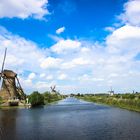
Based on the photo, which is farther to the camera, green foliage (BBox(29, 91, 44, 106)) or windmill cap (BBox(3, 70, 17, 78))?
green foliage (BBox(29, 91, 44, 106))

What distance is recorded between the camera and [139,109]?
64250mm

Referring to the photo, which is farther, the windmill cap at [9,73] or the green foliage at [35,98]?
the green foliage at [35,98]

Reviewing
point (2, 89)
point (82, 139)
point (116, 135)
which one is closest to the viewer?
point (82, 139)

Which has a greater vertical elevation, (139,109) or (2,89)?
(2,89)

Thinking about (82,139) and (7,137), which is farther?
(7,137)

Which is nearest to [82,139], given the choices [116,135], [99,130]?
[116,135]

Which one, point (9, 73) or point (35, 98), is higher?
point (9, 73)

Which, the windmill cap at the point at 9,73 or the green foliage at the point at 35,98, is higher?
the windmill cap at the point at 9,73

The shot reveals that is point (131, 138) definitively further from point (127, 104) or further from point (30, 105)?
point (30, 105)

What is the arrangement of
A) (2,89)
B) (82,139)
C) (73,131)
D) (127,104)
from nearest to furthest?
(82,139) → (73,131) → (127,104) → (2,89)

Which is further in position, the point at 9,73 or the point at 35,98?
the point at 35,98

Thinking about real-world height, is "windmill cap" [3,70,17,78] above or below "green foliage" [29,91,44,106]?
above

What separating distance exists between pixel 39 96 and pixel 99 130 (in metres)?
56.3

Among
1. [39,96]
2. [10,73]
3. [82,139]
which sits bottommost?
[82,139]
